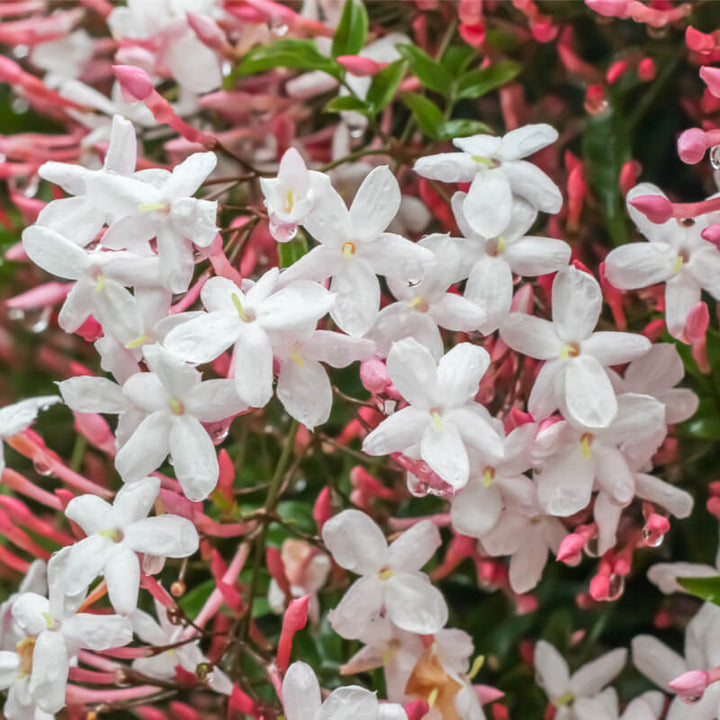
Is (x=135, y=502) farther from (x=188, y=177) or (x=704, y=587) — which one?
(x=704, y=587)

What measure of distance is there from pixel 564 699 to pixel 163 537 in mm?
345

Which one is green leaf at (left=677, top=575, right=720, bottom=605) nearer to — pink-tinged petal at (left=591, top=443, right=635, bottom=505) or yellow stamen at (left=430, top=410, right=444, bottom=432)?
pink-tinged petal at (left=591, top=443, right=635, bottom=505)

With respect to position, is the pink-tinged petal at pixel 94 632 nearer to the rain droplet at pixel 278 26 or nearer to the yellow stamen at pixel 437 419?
the yellow stamen at pixel 437 419

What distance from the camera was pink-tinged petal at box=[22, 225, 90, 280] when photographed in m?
0.59

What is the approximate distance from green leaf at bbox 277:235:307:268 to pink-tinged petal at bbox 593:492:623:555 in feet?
0.85

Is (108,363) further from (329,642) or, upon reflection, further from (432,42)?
(432,42)

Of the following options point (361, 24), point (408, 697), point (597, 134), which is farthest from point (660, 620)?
point (361, 24)

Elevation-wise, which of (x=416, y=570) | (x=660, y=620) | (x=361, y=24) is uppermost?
(x=361, y=24)

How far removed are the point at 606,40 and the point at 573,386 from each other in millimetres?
508

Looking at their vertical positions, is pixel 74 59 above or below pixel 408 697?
above

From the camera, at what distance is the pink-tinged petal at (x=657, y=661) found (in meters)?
0.71

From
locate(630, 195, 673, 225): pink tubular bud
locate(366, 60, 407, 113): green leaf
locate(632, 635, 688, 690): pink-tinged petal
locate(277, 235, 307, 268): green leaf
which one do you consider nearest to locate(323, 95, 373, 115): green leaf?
locate(366, 60, 407, 113): green leaf

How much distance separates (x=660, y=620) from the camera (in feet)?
2.64

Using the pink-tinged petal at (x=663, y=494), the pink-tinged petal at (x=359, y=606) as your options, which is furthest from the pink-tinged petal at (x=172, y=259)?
the pink-tinged petal at (x=663, y=494)
